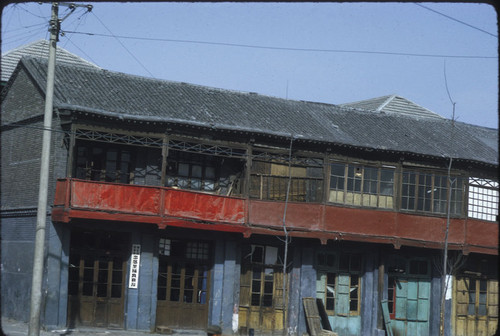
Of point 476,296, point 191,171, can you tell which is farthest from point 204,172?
point 476,296

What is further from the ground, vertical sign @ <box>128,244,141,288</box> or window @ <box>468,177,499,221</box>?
window @ <box>468,177,499,221</box>

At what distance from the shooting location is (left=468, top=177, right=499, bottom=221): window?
101 ft

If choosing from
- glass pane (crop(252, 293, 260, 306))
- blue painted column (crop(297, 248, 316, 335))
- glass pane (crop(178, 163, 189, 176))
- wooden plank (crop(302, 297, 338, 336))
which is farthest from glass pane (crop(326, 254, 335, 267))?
glass pane (crop(178, 163, 189, 176))

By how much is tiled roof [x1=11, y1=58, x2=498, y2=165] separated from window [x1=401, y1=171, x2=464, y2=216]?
1.07 metres

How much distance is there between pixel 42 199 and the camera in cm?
1897

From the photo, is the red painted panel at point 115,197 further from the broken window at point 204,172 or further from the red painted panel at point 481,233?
the red painted panel at point 481,233

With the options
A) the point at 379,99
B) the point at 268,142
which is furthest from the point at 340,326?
the point at 379,99

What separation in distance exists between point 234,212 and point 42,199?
8.73 metres

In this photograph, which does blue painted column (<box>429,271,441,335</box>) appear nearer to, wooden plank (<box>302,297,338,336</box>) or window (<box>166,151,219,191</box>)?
wooden plank (<box>302,297,338,336</box>)

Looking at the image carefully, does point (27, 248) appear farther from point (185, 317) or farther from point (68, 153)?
point (185, 317)

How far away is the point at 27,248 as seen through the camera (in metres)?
25.1

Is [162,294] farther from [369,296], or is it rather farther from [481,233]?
[481,233]

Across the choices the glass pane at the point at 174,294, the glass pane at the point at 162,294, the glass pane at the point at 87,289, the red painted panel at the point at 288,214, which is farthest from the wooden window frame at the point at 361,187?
the glass pane at the point at 87,289

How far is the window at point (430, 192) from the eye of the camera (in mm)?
29562
